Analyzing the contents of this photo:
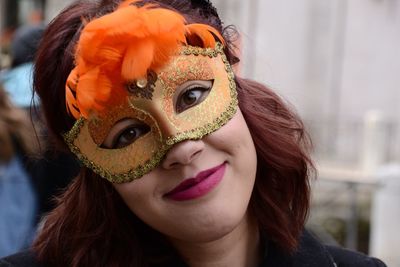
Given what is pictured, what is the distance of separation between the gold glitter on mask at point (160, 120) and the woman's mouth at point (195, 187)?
81 millimetres

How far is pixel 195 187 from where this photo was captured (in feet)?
5.58

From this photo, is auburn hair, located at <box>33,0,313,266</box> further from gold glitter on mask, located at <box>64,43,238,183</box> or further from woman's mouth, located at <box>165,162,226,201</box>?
woman's mouth, located at <box>165,162,226,201</box>

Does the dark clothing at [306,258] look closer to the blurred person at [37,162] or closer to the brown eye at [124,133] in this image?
the brown eye at [124,133]

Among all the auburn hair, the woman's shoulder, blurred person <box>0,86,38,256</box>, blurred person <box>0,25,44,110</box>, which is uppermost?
the auburn hair

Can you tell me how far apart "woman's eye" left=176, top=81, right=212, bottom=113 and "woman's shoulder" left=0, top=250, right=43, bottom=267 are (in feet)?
1.86

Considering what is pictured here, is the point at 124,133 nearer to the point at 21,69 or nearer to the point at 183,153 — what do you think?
the point at 183,153

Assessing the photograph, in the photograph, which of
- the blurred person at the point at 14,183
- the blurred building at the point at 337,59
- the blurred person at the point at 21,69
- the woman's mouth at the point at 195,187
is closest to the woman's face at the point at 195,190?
the woman's mouth at the point at 195,187

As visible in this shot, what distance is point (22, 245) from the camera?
2.97 metres

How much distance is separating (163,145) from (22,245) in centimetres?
147

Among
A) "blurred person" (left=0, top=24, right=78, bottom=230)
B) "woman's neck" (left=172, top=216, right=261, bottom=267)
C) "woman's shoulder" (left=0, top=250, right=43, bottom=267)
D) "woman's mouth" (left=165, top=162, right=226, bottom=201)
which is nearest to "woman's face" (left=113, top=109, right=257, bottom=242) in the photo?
"woman's mouth" (left=165, top=162, right=226, bottom=201)

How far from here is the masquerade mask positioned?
5.49ft

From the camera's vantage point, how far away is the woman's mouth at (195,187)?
170 centimetres

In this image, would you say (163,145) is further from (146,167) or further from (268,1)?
(268,1)

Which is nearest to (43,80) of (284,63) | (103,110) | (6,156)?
(103,110)
